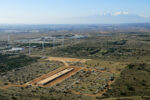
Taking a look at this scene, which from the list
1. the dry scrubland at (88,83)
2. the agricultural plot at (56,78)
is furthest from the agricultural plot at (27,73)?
the agricultural plot at (56,78)

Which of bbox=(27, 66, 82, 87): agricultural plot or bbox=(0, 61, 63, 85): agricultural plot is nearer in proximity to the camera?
bbox=(27, 66, 82, 87): agricultural plot

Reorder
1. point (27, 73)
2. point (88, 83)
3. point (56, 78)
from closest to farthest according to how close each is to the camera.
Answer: point (88, 83), point (56, 78), point (27, 73)

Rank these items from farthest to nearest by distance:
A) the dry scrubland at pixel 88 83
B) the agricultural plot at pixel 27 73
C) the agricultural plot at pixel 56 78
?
1. the agricultural plot at pixel 27 73
2. the agricultural plot at pixel 56 78
3. the dry scrubland at pixel 88 83

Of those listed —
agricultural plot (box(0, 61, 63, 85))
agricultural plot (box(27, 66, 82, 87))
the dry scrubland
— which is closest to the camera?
the dry scrubland

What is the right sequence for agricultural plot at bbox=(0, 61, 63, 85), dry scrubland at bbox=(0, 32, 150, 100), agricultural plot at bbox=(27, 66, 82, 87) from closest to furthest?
1. dry scrubland at bbox=(0, 32, 150, 100)
2. agricultural plot at bbox=(27, 66, 82, 87)
3. agricultural plot at bbox=(0, 61, 63, 85)

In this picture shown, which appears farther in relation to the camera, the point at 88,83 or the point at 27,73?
the point at 27,73

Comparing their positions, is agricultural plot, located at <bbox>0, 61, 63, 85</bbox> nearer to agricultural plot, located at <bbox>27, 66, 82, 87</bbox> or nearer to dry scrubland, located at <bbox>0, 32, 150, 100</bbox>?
dry scrubland, located at <bbox>0, 32, 150, 100</bbox>

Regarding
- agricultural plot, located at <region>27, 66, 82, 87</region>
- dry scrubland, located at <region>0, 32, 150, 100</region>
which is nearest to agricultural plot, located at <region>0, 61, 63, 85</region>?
dry scrubland, located at <region>0, 32, 150, 100</region>

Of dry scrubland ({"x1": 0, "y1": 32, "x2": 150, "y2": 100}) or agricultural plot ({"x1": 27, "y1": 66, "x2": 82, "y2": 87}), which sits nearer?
dry scrubland ({"x1": 0, "y1": 32, "x2": 150, "y2": 100})

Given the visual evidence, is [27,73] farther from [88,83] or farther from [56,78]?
[88,83]

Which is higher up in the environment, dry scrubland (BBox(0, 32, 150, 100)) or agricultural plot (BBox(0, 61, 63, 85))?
dry scrubland (BBox(0, 32, 150, 100))

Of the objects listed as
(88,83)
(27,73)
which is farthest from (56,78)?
(27,73)

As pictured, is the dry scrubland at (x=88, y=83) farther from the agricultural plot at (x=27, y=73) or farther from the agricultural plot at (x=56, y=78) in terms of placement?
the agricultural plot at (x=56, y=78)
